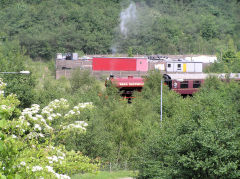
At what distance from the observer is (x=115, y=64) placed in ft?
187

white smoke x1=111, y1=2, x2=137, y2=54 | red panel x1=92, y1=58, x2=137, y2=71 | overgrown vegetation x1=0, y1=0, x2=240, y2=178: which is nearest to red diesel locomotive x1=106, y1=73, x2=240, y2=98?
overgrown vegetation x1=0, y1=0, x2=240, y2=178

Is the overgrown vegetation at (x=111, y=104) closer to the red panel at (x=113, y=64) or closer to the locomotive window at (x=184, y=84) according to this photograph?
the locomotive window at (x=184, y=84)

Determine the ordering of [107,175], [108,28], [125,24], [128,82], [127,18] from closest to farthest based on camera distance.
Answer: [107,175], [128,82], [125,24], [108,28], [127,18]

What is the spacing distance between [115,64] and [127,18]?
37.6 meters

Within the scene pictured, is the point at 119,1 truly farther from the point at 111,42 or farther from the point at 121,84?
the point at 121,84

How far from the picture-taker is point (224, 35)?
99.0 m

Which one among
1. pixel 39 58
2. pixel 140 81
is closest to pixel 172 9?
pixel 39 58

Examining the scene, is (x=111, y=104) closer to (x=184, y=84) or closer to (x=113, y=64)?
(x=184, y=84)

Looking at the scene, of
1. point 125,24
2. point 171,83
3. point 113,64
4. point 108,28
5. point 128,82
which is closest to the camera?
point 128,82

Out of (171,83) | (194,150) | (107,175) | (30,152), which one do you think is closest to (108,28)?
(171,83)

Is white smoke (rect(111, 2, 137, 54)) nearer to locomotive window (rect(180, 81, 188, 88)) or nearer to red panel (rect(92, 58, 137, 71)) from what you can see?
red panel (rect(92, 58, 137, 71))

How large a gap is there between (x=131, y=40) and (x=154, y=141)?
70180mm

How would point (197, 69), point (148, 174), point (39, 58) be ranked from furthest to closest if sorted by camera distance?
point (39, 58)
point (197, 69)
point (148, 174)

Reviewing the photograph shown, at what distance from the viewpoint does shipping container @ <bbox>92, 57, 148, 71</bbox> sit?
2237 inches
